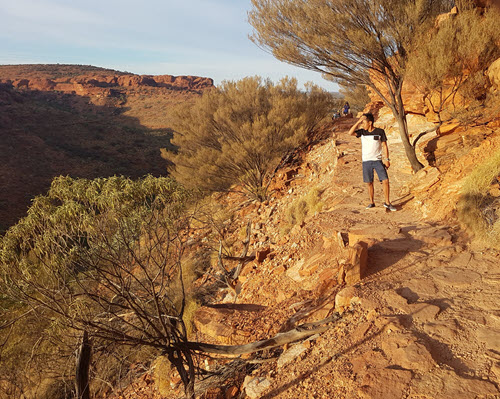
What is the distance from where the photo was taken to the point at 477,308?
2.99 metres

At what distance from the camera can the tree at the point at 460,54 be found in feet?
21.5

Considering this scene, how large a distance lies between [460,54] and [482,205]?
4.03 metres

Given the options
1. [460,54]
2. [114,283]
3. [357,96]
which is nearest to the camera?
[114,283]

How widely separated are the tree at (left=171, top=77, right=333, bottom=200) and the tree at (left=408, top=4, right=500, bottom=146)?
595 cm

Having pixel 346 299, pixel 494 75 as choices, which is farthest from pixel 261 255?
pixel 494 75

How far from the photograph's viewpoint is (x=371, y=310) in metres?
3.22

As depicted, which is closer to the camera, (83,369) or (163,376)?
(83,369)

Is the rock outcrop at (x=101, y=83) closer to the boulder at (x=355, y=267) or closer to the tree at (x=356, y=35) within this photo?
the tree at (x=356, y=35)

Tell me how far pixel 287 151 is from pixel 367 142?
769 cm

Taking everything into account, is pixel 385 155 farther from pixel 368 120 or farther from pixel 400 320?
pixel 400 320

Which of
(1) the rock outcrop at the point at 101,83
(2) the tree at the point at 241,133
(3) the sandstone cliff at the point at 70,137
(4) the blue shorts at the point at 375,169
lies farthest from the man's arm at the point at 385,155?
(1) the rock outcrop at the point at 101,83

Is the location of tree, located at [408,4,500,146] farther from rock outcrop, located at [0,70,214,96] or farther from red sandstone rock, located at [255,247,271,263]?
rock outcrop, located at [0,70,214,96]

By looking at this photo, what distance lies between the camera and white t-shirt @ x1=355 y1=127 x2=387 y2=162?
579 centimetres

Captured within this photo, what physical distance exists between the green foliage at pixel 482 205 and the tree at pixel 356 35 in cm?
270
